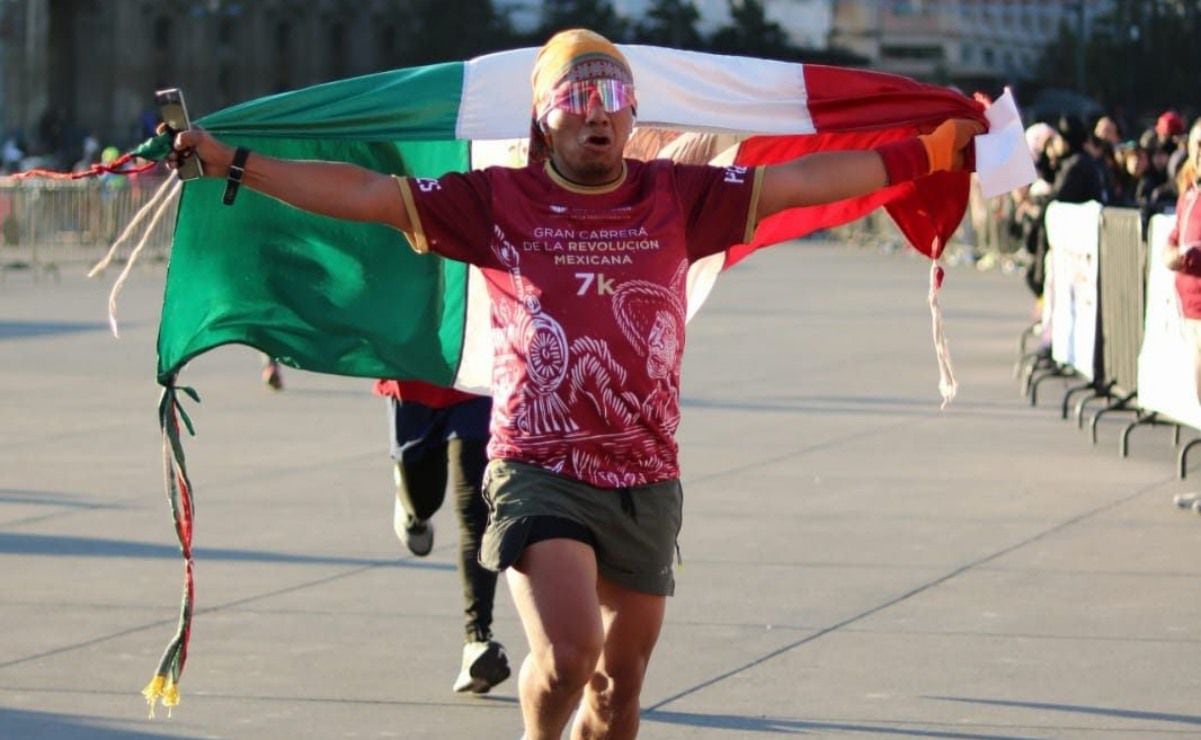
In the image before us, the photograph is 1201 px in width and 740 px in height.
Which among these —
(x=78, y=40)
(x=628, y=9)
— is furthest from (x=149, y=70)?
(x=628, y=9)

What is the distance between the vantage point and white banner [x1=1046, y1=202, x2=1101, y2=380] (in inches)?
588

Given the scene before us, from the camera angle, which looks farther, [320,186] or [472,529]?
[472,529]

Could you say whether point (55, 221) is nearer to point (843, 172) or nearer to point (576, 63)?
point (843, 172)

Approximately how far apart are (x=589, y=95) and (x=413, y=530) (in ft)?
9.77

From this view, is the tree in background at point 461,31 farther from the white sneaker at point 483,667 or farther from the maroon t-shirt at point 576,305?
the maroon t-shirt at point 576,305

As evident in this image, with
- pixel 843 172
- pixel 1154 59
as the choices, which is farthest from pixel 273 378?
pixel 1154 59

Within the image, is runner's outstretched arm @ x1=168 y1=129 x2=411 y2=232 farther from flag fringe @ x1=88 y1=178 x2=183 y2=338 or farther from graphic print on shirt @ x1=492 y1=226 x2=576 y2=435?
flag fringe @ x1=88 y1=178 x2=183 y2=338

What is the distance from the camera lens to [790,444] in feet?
43.9

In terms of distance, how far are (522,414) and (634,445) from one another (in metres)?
0.26

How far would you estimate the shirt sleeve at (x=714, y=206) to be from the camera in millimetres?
5512

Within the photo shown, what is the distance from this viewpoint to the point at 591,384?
526 centimetres

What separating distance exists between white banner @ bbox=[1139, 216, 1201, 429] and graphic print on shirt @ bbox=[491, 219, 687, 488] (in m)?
6.78

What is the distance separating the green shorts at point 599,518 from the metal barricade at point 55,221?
26.4 m

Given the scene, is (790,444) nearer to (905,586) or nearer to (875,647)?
(905,586)
